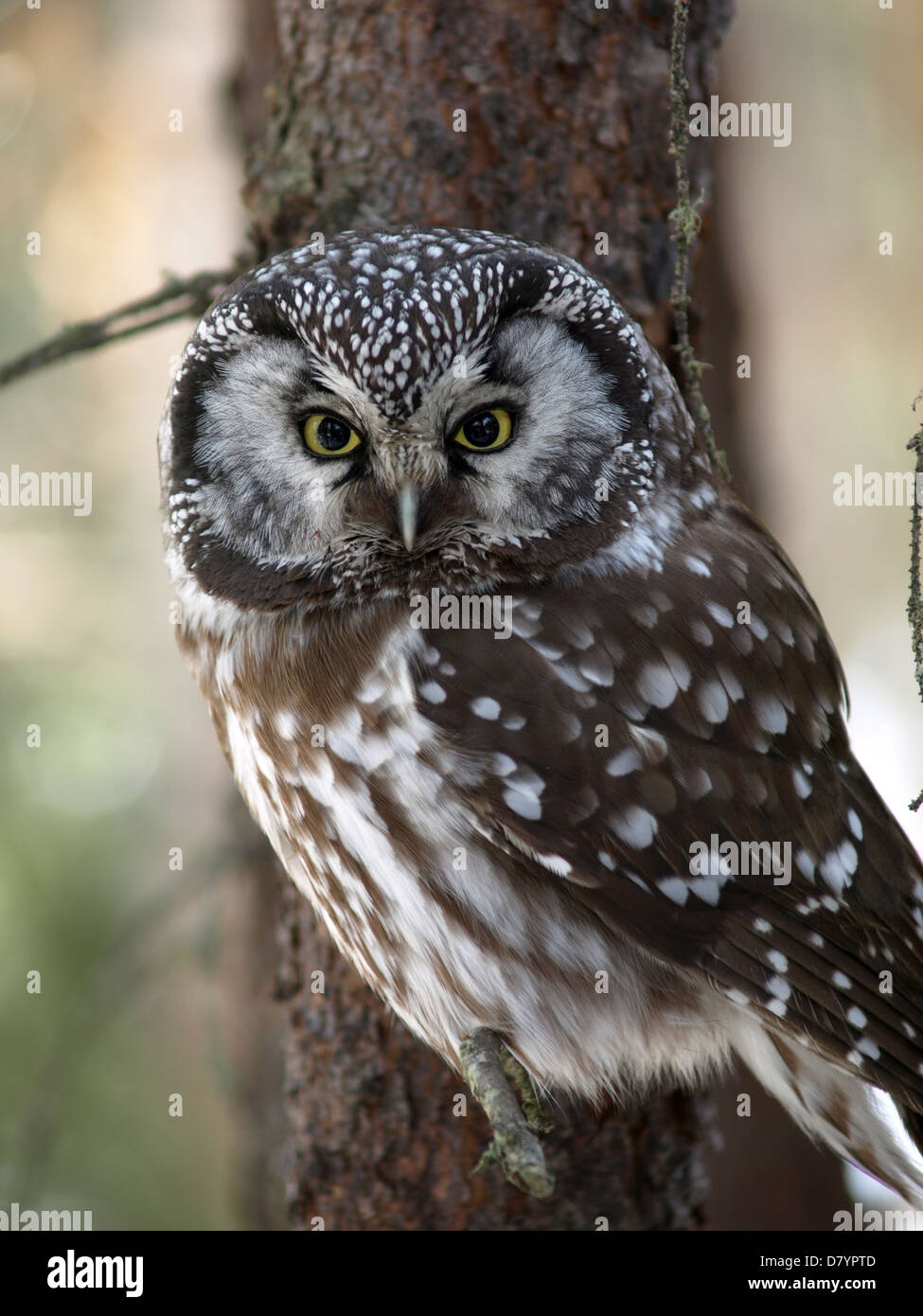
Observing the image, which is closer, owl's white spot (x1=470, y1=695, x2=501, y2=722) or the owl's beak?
the owl's beak

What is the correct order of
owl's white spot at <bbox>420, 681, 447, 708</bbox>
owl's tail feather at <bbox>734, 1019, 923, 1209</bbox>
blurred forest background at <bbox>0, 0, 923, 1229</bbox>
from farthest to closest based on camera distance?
blurred forest background at <bbox>0, 0, 923, 1229</bbox> → owl's tail feather at <bbox>734, 1019, 923, 1209</bbox> → owl's white spot at <bbox>420, 681, 447, 708</bbox>

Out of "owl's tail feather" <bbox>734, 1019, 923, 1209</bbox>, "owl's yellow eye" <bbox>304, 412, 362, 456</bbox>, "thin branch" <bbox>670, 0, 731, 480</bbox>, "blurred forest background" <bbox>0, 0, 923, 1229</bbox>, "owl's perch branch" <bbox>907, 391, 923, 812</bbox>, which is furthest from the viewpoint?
"blurred forest background" <bbox>0, 0, 923, 1229</bbox>

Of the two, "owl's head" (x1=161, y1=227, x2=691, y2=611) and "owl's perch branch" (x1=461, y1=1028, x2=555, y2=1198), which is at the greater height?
"owl's head" (x1=161, y1=227, x2=691, y2=611)

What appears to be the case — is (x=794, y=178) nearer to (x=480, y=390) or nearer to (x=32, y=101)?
(x=32, y=101)

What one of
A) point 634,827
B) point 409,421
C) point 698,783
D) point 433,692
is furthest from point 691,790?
point 409,421

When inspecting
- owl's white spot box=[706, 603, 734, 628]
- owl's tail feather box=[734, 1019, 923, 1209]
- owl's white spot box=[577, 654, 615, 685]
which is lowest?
owl's tail feather box=[734, 1019, 923, 1209]

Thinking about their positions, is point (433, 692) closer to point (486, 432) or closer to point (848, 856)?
point (486, 432)

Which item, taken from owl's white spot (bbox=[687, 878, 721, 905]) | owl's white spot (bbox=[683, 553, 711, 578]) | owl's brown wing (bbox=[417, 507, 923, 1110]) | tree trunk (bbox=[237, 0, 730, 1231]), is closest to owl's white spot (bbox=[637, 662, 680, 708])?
owl's brown wing (bbox=[417, 507, 923, 1110])

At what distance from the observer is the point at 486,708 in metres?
2.12

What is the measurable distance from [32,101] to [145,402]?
1.42 meters

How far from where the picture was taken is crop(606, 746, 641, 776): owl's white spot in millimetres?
2125

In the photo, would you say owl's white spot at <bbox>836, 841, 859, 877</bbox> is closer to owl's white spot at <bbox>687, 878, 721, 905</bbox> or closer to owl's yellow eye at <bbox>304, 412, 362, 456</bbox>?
owl's white spot at <bbox>687, 878, 721, 905</bbox>

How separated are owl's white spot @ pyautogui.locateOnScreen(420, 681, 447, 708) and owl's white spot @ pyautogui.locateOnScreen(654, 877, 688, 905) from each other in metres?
0.51

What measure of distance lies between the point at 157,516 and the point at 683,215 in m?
3.92
